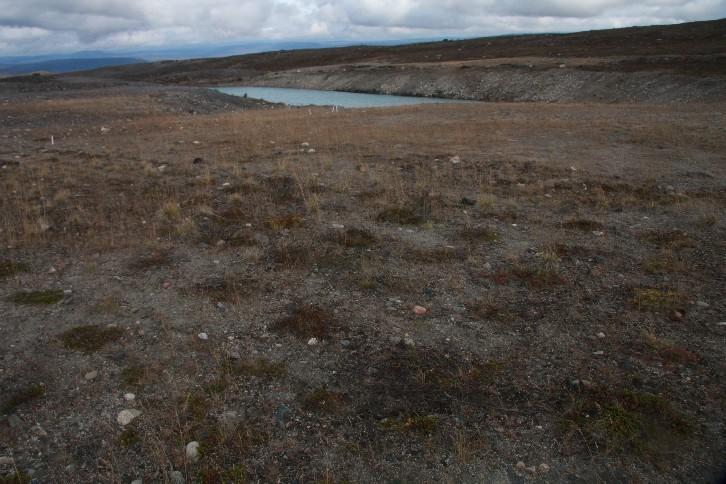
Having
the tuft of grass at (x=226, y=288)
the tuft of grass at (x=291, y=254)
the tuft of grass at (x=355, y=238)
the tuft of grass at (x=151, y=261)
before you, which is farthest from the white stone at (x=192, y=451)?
the tuft of grass at (x=355, y=238)

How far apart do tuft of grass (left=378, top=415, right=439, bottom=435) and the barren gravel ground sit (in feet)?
0.08

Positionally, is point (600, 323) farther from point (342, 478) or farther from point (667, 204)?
point (667, 204)

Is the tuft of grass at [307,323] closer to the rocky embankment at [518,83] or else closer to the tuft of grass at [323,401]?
the tuft of grass at [323,401]

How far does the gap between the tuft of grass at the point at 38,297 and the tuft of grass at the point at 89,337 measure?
3.53ft

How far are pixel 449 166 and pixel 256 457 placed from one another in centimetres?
1215

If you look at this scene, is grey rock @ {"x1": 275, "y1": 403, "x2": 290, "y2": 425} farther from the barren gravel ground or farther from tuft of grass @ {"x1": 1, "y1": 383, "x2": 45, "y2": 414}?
tuft of grass @ {"x1": 1, "y1": 383, "x2": 45, "y2": 414}

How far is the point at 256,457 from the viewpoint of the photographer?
4344mm

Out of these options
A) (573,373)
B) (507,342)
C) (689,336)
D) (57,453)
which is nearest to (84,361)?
(57,453)

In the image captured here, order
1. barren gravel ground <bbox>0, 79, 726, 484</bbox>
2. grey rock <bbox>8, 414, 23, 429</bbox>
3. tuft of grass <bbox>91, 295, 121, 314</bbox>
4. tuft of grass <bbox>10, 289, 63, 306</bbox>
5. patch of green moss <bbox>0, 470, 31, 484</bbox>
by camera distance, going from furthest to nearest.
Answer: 1. tuft of grass <bbox>10, 289, 63, 306</bbox>
2. tuft of grass <bbox>91, 295, 121, 314</bbox>
3. grey rock <bbox>8, 414, 23, 429</bbox>
4. barren gravel ground <bbox>0, 79, 726, 484</bbox>
5. patch of green moss <bbox>0, 470, 31, 484</bbox>

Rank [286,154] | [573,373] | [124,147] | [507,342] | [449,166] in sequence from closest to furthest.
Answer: [573,373], [507,342], [449,166], [286,154], [124,147]

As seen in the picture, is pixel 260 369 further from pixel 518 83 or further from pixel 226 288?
pixel 518 83

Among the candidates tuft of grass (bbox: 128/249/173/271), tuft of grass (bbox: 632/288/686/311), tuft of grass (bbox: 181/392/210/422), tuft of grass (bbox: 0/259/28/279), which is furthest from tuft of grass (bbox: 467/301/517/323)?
tuft of grass (bbox: 0/259/28/279)

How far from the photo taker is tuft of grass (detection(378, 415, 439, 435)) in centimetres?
468

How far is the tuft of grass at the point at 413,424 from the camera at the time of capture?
4.68m
